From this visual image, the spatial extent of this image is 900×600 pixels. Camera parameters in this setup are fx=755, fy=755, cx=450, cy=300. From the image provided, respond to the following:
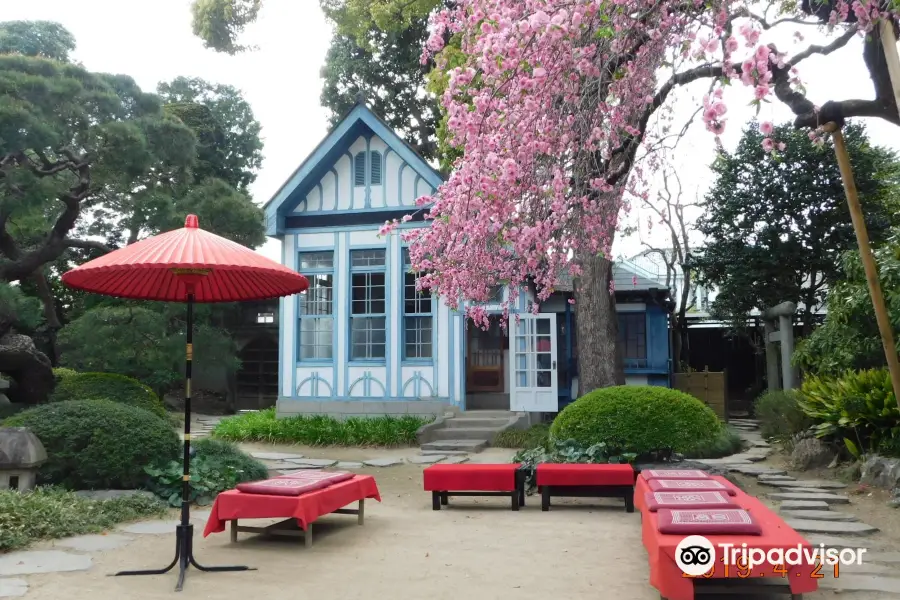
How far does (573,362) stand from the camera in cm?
1488

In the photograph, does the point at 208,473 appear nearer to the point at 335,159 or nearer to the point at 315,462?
the point at 315,462

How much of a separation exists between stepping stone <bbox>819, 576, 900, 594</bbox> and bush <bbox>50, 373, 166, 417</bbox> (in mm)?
7995

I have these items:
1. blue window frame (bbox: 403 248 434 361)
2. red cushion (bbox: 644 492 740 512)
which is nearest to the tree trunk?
blue window frame (bbox: 403 248 434 361)

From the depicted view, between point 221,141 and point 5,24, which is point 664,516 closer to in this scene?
point 221,141

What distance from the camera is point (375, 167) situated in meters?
14.8

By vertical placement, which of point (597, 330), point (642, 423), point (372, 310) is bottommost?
point (642, 423)

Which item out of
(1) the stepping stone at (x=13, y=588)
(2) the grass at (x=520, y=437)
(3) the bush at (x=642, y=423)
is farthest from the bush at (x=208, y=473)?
(2) the grass at (x=520, y=437)

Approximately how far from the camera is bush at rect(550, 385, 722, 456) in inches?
332

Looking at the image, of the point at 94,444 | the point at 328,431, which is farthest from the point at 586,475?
the point at 328,431

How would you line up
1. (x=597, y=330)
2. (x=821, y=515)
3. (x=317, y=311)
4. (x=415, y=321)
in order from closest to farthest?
1. (x=821, y=515)
2. (x=597, y=330)
3. (x=415, y=321)
4. (x=317, y=311)

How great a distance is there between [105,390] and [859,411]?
362 inches

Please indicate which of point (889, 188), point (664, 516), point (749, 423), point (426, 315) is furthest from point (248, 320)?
point (664, 516)

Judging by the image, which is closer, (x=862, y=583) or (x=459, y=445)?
(x=862, y=583)

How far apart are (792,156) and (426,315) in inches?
329
